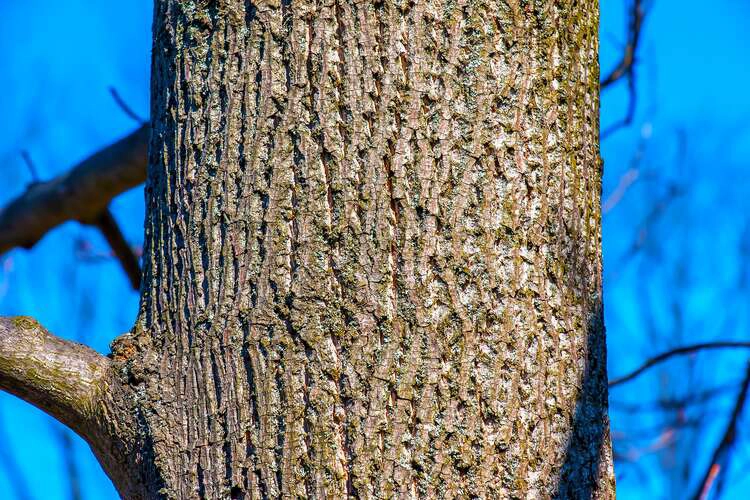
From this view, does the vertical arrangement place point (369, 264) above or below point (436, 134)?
below

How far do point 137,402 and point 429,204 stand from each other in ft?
1.78

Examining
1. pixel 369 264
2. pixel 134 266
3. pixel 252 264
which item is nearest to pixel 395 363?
pixel 369 264

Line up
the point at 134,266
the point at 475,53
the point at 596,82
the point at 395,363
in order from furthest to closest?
the point at 134,266 → the point at 596,82 → the point at 475,53 → the point at 395,363

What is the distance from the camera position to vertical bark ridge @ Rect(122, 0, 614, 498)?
1102mm

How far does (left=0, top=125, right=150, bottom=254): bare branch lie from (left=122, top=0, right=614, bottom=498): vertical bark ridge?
1064mm

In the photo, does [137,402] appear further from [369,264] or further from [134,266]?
[134,266]

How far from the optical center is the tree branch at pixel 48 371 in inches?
47.5

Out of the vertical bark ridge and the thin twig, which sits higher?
the thin twig

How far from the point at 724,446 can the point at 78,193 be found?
6.33 feet

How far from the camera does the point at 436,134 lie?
46.3 inches

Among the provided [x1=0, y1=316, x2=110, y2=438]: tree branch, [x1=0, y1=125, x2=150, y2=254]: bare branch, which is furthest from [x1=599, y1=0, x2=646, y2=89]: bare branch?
[x1=0, y1=316, x2=110, y2=438]: tree branch

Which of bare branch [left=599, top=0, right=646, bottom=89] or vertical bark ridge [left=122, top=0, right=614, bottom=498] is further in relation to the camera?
bare branch [left=599, top=0, right=646, bottom=89]

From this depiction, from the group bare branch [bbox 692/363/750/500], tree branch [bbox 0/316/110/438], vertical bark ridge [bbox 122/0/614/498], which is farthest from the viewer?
bare branch [bbox 692/363/750/500]

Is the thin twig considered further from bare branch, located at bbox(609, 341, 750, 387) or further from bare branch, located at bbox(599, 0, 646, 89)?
bare branch, located at bbox(609, 341, 750, 387)
